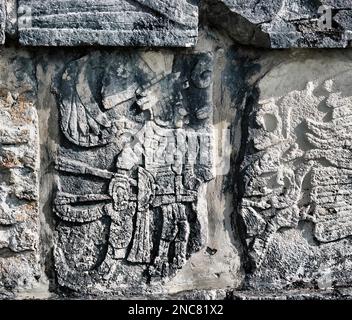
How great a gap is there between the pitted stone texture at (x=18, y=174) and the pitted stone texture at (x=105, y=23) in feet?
0.74

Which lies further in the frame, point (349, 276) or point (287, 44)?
point (349, 276)

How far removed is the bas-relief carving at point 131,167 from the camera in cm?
519

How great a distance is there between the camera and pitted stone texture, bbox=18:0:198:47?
16.4 feet

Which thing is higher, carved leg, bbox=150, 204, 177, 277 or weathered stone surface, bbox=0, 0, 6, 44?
weathered stone surface, bbox=0, 0, 6, 44

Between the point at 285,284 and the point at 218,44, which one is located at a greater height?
the point at 218,44

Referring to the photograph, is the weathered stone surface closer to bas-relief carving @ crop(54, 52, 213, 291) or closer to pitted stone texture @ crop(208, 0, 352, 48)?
bas-relief carving @ crop(54, 52, 213, 291)

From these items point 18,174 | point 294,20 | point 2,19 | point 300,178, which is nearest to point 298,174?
point 300,178

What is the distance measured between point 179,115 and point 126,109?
10.6 inches

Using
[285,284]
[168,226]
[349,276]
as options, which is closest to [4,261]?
[168,226]

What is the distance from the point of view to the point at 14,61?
514 centimetres

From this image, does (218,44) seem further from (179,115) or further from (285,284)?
(285,284)

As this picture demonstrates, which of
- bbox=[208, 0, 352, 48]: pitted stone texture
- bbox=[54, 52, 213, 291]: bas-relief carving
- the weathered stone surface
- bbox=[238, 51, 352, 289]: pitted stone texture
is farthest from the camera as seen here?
bbox=[238, 51, 352, 289]: pitted stone texture

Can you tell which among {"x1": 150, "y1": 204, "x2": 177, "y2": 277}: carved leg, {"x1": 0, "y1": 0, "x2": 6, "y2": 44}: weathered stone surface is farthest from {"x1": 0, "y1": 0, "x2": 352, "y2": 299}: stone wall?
{"x1": 0, "y1": 0, "x2": 6, "y2": 44}: weathered stone surface

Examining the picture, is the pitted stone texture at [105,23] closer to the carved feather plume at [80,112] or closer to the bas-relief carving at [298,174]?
the carved feather plume at [80,112]
